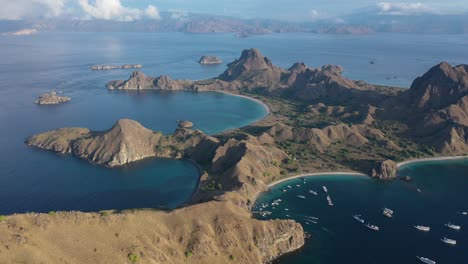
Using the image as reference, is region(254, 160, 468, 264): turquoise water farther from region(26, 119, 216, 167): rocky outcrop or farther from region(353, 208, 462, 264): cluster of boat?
region(26, 119, 216, 167): rocky outcrop

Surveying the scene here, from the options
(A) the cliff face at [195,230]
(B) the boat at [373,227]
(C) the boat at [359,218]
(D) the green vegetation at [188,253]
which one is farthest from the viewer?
(C) the boat at [359,218]

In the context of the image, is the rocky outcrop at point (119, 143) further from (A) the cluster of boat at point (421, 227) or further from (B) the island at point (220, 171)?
(A) the cluster of boat at point (421, 227)

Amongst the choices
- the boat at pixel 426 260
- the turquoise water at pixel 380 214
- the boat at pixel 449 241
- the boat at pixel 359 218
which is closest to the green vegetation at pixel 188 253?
the turquoise water at pixel 380 214

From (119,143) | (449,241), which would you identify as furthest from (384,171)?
(119,143)

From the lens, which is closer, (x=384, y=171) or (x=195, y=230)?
(x=195, y=230)

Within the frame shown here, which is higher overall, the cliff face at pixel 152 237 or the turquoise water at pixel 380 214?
the cliff face at pixel 152 237

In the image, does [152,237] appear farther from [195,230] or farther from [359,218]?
[359,218]

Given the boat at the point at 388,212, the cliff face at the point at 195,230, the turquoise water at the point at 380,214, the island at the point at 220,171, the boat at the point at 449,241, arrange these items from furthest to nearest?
the boat at the point at 388,212, the boat at the point at 449,241, the turquoise water at the point at 380,214, the island at the point at 220,171, the cliff face at the point at 195,230
